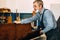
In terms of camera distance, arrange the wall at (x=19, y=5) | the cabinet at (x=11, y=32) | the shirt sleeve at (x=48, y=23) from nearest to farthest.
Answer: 1. the cabinet at (x=11, y=32)
2. the shirt sleeve at (x=48, y=23)
3. the wall at (x=19, y=5)

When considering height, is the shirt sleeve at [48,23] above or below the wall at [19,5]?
below

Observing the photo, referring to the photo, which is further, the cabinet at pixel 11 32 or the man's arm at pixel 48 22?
the man's arm at pixel 48 22

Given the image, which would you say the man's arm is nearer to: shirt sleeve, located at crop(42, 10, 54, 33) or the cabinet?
shirt sleeve, located at crop(42, 10, 54, 33)

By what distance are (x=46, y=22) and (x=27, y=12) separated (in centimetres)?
158

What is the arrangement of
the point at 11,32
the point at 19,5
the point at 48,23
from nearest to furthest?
1. the point at 11,32
2. the point at 48,23
3. the point at 19,5

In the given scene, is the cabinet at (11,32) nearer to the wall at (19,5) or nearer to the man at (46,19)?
the man at (46,19)

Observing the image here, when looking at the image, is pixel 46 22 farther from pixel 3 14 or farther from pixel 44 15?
pixel 3 14

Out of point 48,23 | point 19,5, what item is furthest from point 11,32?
point 19,5

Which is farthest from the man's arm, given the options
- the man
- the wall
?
the wall

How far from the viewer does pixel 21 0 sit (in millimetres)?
4055

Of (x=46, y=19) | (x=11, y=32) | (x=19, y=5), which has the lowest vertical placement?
(x=11, y=32)

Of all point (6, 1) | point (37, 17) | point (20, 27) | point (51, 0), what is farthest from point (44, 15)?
point (6, 1)

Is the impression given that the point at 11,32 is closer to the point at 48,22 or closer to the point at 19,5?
the point at 48,22

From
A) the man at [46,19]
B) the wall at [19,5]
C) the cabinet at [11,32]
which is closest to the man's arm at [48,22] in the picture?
the man at [46,19]
